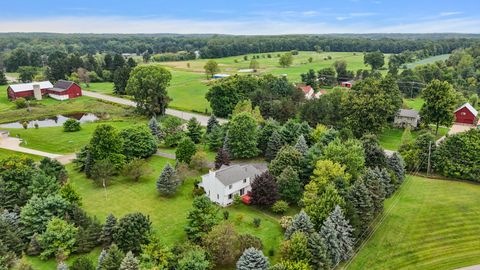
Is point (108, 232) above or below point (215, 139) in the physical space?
below

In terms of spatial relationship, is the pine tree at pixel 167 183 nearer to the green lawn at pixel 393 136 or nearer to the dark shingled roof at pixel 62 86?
the green lawn at pixel 393 136

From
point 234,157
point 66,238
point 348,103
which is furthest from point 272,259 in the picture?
point 348,103

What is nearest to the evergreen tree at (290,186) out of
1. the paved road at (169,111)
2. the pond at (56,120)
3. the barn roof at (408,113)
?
the paved road at (169,111)

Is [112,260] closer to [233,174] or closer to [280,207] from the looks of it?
[280,207]

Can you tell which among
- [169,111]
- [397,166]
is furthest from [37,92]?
[397,166]

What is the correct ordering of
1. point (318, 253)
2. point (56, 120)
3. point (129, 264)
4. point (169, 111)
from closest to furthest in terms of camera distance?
point (129, 264) → point (318, 253) → point (56, 120) → point (169, 111)
